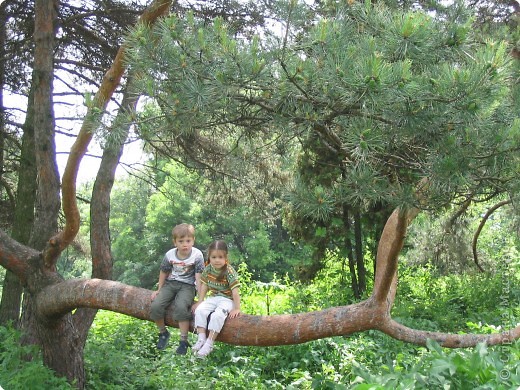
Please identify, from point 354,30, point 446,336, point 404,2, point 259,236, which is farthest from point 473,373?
point 259,236

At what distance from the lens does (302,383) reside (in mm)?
5746

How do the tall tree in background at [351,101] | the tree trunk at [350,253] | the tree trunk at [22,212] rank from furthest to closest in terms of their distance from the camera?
the tree trunk at [350,253], the tree trunk at [22,212], the tall tree in background at [351,101]

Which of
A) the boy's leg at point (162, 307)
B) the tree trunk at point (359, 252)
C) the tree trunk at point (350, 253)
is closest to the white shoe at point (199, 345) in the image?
the boy's leg at point (162, 307)

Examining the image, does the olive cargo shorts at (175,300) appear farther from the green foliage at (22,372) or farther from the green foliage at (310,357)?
the green foliage at (22,372)

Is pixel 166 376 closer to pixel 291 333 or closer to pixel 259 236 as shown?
pixel 291 333

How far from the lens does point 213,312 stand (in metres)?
3.96

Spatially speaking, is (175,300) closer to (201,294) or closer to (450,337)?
(201,294)

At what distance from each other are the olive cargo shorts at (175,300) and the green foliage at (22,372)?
133 cm

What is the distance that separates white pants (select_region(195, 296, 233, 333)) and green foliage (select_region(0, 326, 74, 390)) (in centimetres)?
170

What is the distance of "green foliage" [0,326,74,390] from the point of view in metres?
4.60

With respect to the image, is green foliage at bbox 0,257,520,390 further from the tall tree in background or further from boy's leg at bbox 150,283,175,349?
boy's leg at bbox 150,283,175,349

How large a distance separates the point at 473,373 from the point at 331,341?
425 centimetres

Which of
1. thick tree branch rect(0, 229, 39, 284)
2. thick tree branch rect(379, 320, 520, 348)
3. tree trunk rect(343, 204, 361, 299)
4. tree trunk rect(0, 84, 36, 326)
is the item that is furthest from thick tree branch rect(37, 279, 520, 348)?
tree trunk rect(343, 204, 361, 299)

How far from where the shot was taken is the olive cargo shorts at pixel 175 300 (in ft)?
13.4
